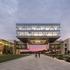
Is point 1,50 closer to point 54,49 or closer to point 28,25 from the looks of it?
point 28,25

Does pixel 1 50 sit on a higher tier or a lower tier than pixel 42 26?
lower

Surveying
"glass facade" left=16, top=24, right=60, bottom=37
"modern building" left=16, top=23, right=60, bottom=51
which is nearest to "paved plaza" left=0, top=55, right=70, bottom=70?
"modern building" left=16, top=23, right=60, bottom=51

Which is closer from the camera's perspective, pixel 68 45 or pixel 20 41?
pixel 68 45

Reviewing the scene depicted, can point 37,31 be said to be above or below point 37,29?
below

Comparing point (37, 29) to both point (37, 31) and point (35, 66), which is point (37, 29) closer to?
point (37, 31)

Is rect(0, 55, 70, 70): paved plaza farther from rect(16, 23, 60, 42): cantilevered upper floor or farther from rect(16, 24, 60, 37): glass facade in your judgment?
rect(16, 24, 60, 37): glass facade

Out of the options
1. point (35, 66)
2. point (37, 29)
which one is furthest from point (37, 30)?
point (35, 66)

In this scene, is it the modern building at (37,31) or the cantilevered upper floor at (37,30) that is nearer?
the cantilevered upper floor at (37,30)

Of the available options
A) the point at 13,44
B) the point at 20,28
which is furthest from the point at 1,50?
the point at 13,44

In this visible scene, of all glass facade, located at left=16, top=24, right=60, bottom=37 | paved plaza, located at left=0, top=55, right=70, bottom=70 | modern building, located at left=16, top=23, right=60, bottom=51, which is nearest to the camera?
paved plaza, located at left=0, top=55, right=70, bottom=70

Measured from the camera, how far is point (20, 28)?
12950cm

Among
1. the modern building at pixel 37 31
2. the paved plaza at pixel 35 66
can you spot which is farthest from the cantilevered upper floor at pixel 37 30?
the paved plaza at pixel 35 66

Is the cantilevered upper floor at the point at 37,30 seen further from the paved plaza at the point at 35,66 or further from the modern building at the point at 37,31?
the paved plaza at the point at 35,66

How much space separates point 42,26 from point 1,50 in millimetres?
31968
